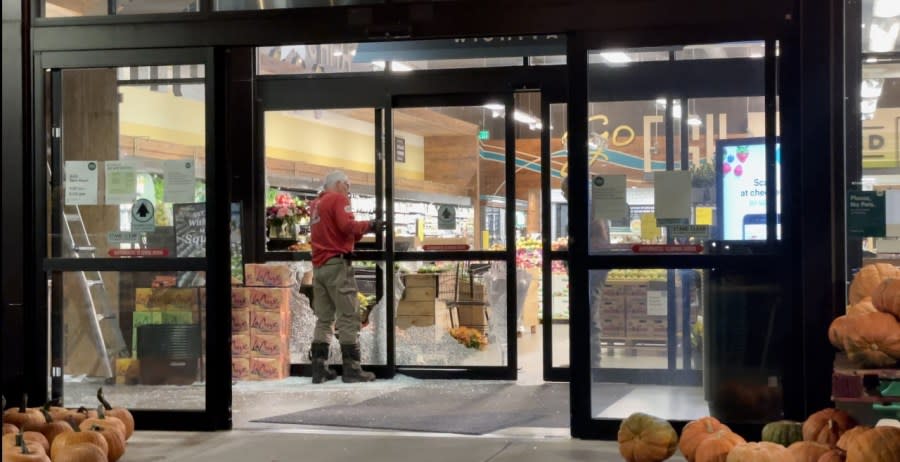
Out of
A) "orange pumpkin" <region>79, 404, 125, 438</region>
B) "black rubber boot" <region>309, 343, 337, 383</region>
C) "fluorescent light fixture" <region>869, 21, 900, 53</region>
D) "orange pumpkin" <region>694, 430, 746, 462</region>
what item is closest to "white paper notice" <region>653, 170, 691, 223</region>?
"fluorescent light fixture" <region>869, 21, 900, 53</region>

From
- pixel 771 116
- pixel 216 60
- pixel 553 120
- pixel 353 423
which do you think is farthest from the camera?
pixel 553 120

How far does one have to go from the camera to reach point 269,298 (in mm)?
9242

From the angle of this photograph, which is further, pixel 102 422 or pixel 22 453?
pixel 102 422

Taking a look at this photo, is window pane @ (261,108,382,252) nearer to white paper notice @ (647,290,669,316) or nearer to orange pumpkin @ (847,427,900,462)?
white paper notice @ (647,290,669,316)

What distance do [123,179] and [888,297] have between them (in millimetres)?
4696

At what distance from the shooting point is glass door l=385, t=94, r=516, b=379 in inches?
364

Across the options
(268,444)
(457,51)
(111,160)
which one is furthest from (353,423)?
(457,51)

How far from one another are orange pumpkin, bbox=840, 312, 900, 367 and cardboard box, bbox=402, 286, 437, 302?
5.93 m

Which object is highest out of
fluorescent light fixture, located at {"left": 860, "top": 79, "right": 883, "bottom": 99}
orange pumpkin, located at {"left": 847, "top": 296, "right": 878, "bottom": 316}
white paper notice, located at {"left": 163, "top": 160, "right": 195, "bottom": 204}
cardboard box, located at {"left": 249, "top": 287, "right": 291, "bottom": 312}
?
fluorescent light fixture, located at {"left": 860, "top": 79, "right": 883, "bottom": 99}

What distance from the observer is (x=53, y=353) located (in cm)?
672

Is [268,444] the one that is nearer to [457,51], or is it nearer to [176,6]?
[176,6]

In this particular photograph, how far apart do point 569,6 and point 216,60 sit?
219cm

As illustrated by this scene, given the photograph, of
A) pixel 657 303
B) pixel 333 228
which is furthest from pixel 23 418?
pixel 333 228

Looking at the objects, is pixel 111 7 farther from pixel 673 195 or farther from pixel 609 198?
pixel 673 195
